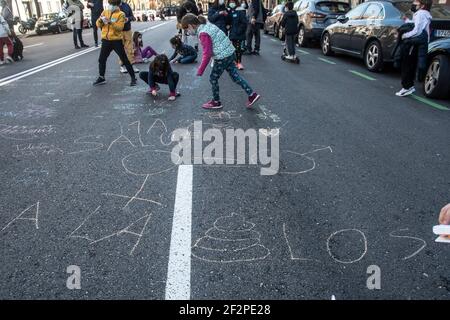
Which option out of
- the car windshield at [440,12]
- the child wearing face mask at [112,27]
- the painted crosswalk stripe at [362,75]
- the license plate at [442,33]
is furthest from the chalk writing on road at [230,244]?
the car windshield at [440,12]

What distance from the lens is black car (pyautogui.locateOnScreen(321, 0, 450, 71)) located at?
8.43m

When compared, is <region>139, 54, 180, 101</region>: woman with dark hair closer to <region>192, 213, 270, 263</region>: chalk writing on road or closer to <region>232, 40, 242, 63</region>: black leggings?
<region>232, 40, 242, 63</region>: black leggings

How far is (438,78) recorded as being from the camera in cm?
676

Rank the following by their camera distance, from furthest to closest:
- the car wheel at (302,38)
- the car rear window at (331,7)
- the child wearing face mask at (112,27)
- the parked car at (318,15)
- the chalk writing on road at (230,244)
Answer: the car wheel at (302,38)
the car rear window at (331,7)
the parked car at (318,15)
the child wearing face mask at (112,27)
the chalk writing on road at (230,244)

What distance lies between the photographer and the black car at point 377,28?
8.43 meters

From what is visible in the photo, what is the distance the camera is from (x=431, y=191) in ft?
11.7

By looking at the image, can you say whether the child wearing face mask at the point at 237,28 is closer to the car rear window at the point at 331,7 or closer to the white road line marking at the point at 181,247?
the car rear window at the point at 331,7

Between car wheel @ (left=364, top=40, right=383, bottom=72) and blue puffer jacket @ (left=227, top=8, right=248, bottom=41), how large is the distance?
317 cm

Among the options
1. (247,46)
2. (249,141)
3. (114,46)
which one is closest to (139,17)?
(247,46)

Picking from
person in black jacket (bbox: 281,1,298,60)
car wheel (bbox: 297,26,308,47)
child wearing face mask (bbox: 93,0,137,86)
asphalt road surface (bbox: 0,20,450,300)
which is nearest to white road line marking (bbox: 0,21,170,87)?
child wearing face mask (bbox: 93,0,137,86)

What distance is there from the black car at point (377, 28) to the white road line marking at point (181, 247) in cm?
684

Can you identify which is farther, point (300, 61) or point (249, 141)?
point (300, 61)

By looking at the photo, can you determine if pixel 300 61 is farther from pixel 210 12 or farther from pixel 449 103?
pixel 449 103
